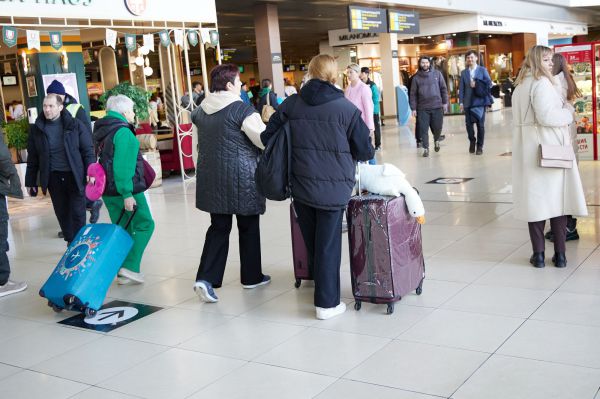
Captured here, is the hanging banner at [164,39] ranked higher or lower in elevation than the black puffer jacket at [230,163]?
higher

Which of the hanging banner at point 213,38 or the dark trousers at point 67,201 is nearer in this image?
the dark trousers at point 67,201

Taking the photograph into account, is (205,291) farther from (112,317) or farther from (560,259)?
(560,259)

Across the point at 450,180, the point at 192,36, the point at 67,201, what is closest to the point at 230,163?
the point at 67,201

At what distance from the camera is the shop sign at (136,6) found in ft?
34.4

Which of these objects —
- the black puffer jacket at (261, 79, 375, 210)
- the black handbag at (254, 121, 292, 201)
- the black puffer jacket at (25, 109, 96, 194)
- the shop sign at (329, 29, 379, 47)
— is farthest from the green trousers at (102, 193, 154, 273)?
the shop sign at (329, 29, 379, 47)

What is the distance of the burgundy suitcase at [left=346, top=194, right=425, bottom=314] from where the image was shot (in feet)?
12.8

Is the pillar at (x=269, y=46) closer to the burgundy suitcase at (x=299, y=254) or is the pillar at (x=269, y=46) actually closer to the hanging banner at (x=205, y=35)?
the hanging banner at (x=205, y=35)

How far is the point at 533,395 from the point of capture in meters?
2.81

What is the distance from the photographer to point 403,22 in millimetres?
18781

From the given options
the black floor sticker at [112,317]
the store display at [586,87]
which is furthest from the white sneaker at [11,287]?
the store display at [586,87]

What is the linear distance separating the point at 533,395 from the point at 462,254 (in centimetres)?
246

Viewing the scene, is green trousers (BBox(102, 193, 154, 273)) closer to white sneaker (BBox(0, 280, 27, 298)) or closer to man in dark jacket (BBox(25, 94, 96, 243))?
white sneaker (BBox(0, 280, 27, 298))

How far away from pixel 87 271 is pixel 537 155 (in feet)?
9.89

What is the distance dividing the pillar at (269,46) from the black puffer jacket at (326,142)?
1269 cm
